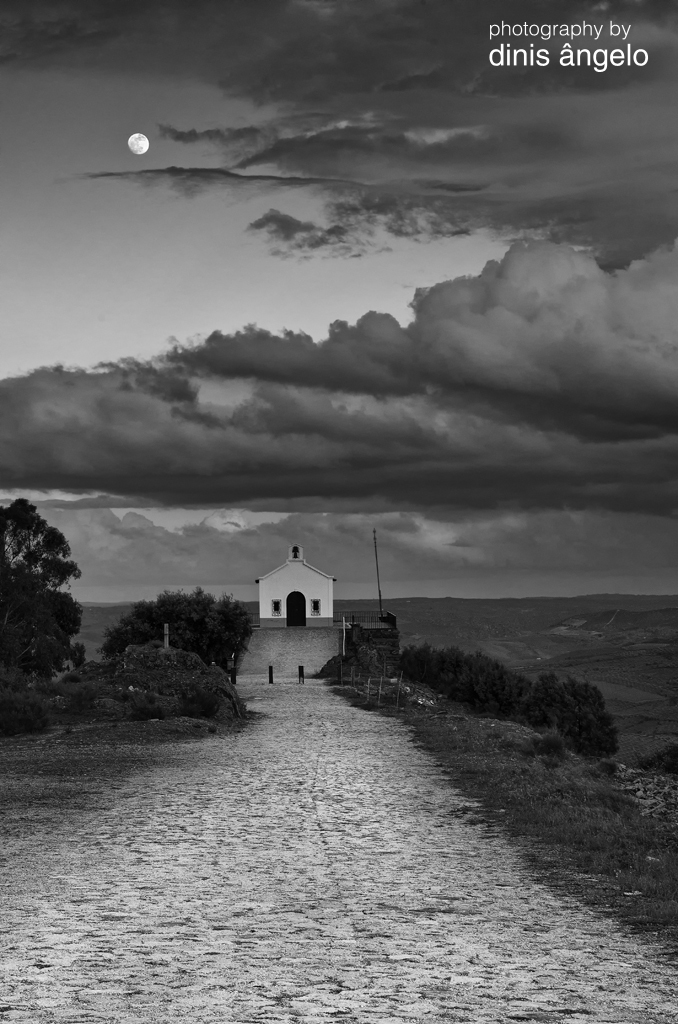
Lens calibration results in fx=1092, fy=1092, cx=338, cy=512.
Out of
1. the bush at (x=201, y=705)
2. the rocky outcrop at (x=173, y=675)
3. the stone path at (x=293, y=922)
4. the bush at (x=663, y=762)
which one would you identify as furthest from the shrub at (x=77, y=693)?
the bush at (x=663, y=762)

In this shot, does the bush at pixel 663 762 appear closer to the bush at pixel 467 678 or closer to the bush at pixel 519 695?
the bush at pixel 519 695

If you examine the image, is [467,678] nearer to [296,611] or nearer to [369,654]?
[369,654]

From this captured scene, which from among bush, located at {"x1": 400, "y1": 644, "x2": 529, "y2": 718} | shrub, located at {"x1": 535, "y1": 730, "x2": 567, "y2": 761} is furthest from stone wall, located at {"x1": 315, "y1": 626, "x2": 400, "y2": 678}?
shrub, located at {"x1": 535, "y1": 730, "x2": 567, "y2": 761}

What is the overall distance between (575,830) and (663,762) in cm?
2307

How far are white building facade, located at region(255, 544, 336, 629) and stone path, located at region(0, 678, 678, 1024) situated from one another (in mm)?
59265

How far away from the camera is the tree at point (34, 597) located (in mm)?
56281

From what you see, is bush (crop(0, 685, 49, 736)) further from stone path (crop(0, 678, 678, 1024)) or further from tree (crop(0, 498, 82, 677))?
tree (crop(0, 498, 82, 677))

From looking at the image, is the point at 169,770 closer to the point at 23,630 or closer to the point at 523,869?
the point at 523,869

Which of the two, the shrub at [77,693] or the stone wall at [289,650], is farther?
the stone wall at [289,650]

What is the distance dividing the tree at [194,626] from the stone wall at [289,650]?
224 centimetres

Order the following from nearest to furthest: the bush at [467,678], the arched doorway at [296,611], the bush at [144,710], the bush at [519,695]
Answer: the bush at [144,710] → the bush at [519,695] → the bush at [467,678] → the arched doorway at [296,611]

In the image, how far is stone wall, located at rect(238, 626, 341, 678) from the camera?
56037 millimetres

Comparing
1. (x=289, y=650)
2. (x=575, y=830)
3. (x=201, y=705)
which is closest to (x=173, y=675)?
(x=201, y=705)

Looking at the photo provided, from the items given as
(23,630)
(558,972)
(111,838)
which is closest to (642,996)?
(558,972)
